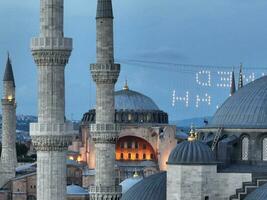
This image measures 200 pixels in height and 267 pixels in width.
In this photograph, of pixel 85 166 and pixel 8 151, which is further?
pixel 85 166

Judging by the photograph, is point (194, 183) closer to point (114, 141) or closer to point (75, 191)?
point (114, 141)

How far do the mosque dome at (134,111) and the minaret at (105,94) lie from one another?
105 ft

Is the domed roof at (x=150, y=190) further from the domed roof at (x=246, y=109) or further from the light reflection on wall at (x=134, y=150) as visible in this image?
the light reflection on wall at (x=134, y=150)

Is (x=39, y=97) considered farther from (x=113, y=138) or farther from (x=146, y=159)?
(x=146, y=159)

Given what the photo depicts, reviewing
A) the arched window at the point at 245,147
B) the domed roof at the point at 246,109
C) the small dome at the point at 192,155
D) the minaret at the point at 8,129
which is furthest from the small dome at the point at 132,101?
the small dome at the point at 192,155

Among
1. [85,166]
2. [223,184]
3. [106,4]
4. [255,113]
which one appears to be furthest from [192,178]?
[85,166]

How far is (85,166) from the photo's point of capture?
62250mm

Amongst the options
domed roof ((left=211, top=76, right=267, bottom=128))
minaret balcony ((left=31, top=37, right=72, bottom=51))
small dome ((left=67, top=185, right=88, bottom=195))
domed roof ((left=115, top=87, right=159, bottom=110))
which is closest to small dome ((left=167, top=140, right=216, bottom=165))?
domed roof ((left=211, top=76, right=267, bottom=128))

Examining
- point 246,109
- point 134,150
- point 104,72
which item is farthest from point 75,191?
point 246,109

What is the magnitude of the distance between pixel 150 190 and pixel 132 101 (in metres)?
36.2

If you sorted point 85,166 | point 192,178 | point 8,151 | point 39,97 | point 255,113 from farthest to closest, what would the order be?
point 85,166 → point 8,151 → point 255,113 → point 192,178 → point 39,97

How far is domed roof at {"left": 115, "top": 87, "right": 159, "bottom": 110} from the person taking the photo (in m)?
64.9

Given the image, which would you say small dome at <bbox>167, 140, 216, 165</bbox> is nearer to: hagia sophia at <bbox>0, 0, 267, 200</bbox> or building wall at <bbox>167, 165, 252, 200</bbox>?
hagia sophia at <bbox>0, 0, 267, 200</bbox>

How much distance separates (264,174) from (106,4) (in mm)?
8288
